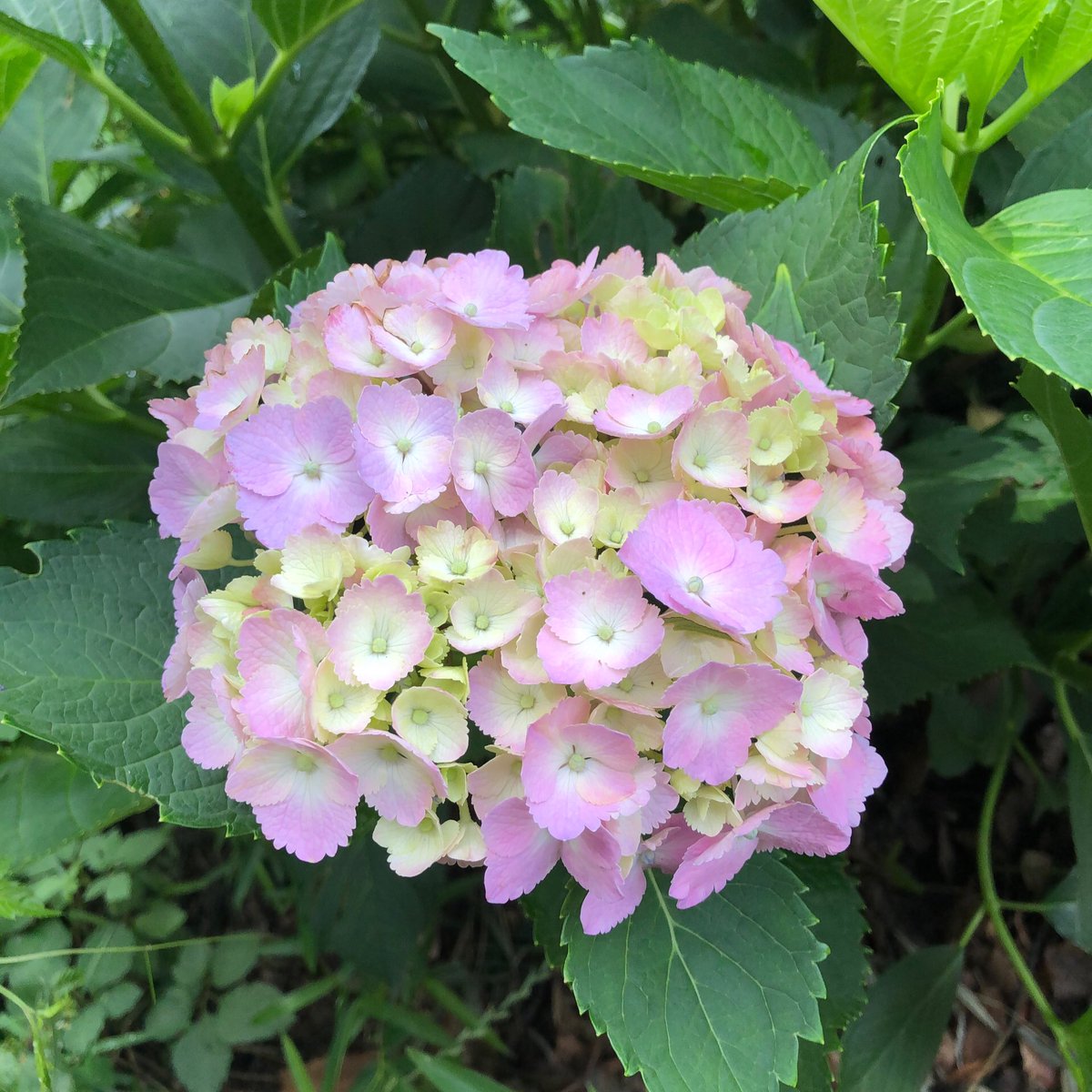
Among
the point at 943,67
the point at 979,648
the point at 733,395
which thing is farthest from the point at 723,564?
the point at 979,648

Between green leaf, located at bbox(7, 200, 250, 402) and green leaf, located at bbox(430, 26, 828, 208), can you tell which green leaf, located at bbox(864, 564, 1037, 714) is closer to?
green leaf, located at bbox(430, 26, 828, 208)

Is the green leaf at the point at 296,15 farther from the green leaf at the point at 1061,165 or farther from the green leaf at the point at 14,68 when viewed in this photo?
the green leaf at the point at 1061,165

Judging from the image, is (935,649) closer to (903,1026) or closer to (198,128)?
(903,1026)

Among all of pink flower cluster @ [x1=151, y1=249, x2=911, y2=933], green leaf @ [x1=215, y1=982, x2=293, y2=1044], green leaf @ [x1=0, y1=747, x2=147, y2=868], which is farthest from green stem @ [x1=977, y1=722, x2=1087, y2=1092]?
green leaf @ [x1=0, y1=747, x2=147, y2=868]

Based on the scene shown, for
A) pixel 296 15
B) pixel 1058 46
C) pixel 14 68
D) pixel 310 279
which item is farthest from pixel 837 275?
pixel 14 68

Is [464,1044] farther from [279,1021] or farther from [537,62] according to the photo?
[537,62]

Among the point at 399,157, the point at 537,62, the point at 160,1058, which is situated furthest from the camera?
the point at 399,157
